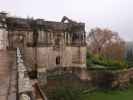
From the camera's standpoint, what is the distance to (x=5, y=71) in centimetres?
460

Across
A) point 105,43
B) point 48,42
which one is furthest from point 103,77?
point 105,43

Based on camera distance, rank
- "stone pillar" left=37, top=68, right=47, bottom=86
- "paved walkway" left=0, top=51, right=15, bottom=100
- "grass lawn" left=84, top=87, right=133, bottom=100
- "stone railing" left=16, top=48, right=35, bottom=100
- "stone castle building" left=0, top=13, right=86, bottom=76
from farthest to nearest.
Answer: "grass lawn" left=84, top=87, right=133, bottom=100 → "stone pillar" left=37, top=68, right=47, bottom=86 → "stone castle building" left=0, top=13, right=86, bottom=76 → "stone railing" left=16, top=48, right=35, bottom=100 → "paved walkway" left=0, top=51, right=15, bottom=100

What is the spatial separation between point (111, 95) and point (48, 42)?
5.74 meters

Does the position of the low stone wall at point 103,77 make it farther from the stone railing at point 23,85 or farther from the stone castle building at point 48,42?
the stone railing at point 23,85

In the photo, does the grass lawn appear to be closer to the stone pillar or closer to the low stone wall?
the low stone wall

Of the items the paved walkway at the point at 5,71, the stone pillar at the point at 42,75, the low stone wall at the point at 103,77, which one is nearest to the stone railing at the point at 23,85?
the paved walkway at the point at 5,71

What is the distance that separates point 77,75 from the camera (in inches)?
639

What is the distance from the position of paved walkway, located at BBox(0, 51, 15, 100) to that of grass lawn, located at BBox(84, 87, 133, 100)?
408 inches

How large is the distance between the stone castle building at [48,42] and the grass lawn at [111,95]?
235 cm

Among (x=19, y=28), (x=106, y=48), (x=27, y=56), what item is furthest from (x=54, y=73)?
(x=106, y=48)

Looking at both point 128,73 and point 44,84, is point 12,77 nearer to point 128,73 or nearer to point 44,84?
point 44,84

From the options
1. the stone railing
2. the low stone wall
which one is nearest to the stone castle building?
the low stone wall

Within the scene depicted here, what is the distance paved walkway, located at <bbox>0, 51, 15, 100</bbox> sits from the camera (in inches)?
169

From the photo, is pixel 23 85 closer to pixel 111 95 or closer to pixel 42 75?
pixel 42 75
